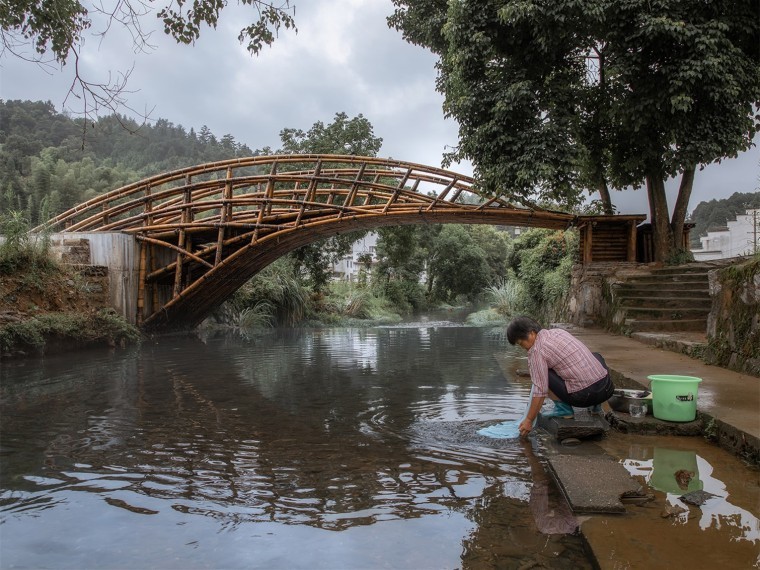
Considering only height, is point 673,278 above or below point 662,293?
above

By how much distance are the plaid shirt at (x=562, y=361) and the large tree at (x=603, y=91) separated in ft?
26.8

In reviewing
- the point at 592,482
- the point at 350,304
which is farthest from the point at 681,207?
the point at 350,304

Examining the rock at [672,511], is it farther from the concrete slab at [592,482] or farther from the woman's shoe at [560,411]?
the woman's shoe at [560,411]

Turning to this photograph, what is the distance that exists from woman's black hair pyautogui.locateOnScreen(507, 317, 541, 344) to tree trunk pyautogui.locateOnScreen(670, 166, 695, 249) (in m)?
10.9

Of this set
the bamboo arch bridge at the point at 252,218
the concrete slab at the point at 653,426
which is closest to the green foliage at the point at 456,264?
the bamboo arch bridge at the point at 252,218

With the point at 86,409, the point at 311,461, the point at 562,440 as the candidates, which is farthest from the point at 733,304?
the point at 86,409

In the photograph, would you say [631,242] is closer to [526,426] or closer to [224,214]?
[224,214]

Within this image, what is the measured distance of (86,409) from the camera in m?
6.37

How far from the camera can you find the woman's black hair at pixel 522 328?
463cm

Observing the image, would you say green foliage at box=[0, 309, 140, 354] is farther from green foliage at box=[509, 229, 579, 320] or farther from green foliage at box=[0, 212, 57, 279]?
green foliage at box=[509, 229, 579, 320]

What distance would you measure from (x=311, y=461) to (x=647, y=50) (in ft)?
35.8

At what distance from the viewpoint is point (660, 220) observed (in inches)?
544

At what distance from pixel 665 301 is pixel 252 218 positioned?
10.8 m

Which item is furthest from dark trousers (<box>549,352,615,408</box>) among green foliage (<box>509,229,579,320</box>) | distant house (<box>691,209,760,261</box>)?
distant house (<box>691,209,760,261</box>)
